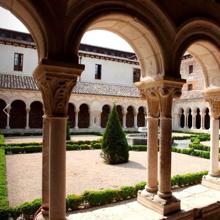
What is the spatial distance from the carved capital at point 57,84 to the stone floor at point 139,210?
194cm

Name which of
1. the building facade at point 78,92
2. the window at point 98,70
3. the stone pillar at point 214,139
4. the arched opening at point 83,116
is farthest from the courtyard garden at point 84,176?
the window at point 98,70

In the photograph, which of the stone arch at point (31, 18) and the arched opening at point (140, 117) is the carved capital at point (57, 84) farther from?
the arched opening at point (140, 117)

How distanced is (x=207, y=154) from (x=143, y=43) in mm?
11440

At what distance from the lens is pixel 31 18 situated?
11.6ft

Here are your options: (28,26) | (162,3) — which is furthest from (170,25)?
(28,26)

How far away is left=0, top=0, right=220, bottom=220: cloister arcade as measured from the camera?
355cm

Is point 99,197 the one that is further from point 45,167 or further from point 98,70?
point 98,70

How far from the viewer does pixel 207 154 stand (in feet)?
47.8

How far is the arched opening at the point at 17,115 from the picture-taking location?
85.8ft

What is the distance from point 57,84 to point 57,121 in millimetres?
508

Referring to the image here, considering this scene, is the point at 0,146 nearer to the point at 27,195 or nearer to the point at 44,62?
the point at 27,195

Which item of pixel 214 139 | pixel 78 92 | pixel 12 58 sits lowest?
pixel 214 139

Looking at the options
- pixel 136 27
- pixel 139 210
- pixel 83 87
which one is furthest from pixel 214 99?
pixel 83 87

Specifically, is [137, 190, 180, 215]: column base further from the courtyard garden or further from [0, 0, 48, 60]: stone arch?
[0, 0, 48, 60]: stone arch
